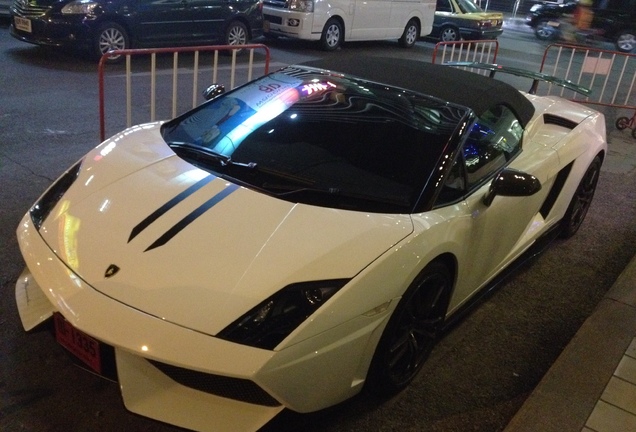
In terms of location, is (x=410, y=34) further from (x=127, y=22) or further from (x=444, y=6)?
(x=127, y=22)

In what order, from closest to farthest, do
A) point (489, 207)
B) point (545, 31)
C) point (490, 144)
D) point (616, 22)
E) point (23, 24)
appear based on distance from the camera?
point (489, 207) → point (490, 144) → point (23, 24) → point (616, 22) → point (545, 31)

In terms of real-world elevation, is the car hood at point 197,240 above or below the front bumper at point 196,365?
above

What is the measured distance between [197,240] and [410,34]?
13993 mm

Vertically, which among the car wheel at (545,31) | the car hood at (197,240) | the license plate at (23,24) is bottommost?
the car wheel at (545,31)

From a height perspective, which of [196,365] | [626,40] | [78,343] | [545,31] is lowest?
[545,31]

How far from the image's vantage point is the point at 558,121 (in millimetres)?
4504

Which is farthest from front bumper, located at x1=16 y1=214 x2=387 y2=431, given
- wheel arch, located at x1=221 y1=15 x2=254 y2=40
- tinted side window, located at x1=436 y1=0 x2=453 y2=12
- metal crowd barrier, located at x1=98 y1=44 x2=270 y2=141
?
tinted side window, located at x1=436 y1=0 x2=453 y2=12

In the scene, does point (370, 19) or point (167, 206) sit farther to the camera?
point (370, 19)

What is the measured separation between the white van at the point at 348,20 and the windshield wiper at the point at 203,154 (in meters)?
9.74

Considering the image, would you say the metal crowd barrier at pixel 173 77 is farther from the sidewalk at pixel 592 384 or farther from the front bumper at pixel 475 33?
the front bumper at pixel 475 33

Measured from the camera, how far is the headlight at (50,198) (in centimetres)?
282

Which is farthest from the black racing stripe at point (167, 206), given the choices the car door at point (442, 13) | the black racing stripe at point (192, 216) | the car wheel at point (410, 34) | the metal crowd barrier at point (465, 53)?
the car door at point (442, 13)

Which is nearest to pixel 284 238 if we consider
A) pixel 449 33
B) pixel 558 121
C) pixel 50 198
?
pixel 50 198

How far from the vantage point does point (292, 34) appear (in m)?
12.6
